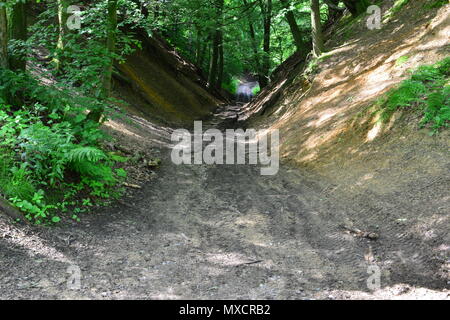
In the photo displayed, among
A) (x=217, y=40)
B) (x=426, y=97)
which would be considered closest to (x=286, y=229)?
(x=426, y=97)

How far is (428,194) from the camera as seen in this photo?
6422mm

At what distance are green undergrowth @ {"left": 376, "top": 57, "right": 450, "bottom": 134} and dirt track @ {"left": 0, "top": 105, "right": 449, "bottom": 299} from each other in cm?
200

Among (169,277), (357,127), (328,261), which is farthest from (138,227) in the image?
(357,127)

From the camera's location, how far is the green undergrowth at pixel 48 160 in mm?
5895

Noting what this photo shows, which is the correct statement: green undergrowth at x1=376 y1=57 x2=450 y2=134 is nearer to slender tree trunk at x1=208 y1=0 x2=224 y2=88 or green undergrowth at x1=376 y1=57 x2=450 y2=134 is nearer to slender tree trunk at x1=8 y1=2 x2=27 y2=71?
slender tree trunk at x1=8 y1=2 x2=27 y2=71

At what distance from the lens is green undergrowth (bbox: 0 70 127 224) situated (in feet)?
19.3

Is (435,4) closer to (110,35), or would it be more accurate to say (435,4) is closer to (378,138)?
(378,138)

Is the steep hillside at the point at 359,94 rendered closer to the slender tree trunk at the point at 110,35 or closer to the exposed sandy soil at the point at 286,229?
the exposed sandy soil at the point at 286,229

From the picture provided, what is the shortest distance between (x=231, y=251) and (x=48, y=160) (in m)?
3.40

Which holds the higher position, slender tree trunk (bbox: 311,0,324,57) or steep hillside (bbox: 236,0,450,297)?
slender tree trunk (bbox: 311,0,324,57)

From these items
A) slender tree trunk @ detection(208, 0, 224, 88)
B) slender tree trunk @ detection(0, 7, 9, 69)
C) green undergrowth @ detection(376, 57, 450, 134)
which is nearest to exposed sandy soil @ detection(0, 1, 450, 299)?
green undergrowth @ detection(376, 57, 450, 134)

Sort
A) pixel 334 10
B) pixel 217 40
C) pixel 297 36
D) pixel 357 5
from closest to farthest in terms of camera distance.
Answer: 1. pixel 357 5
2. pixel 297 36
3. pixel 334 10
4. pixel 217 40
